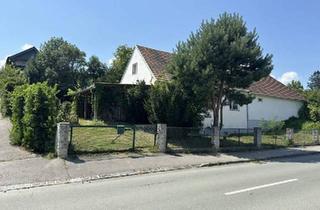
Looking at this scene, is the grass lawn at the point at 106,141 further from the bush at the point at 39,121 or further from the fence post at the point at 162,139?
the bush at the point at 39,121

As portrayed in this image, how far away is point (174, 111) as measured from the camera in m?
19.7

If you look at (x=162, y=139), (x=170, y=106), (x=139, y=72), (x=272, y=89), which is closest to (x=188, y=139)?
(x=170, y=106)

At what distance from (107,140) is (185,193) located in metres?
8.55

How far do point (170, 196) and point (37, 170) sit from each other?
518 centimetres

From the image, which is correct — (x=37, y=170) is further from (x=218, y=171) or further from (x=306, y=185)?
(x=306, y=185)

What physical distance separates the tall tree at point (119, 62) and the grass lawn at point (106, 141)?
31678 mm

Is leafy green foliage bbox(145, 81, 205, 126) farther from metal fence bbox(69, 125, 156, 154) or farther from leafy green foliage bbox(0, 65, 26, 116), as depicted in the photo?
leafy green foliage bbox(0, 65, 26, 116)

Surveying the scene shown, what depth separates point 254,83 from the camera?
34188 millimetres

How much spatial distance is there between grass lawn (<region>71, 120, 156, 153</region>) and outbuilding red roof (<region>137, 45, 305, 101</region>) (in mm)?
5546

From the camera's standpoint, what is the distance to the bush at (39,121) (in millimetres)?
14492

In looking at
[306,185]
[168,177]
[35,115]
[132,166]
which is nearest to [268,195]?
[306,185]

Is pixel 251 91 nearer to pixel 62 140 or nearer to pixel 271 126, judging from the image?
pixel 271 126

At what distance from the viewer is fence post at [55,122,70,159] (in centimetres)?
1383

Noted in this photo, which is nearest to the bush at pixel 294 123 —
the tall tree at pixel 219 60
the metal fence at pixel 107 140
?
the tall tree at pixel 219 60
